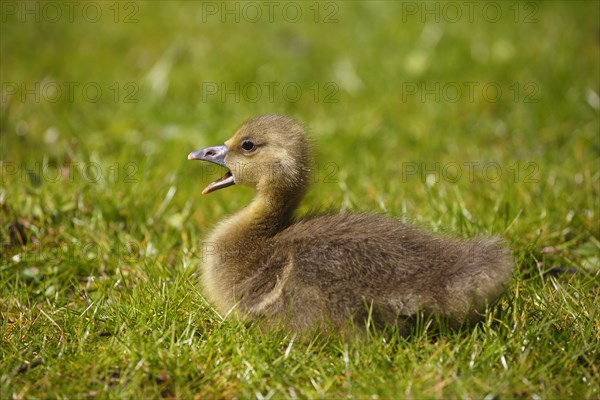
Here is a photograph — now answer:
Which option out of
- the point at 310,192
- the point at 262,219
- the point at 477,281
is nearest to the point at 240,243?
the point at 262,219

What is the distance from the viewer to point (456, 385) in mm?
2957

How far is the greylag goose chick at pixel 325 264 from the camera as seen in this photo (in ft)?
10.4

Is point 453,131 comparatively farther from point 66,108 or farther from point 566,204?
point 66,108

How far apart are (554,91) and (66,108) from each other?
4.28 m

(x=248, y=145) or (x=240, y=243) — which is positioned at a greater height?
(x=248, y=145)

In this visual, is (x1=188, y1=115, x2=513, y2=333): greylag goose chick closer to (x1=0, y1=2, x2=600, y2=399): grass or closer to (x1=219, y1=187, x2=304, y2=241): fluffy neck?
(x1=219, y1=187, x2=304, y2=241): fluffy neck

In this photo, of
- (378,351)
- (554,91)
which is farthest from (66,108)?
(378,351)

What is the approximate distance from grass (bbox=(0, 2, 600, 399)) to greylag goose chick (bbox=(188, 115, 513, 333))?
119 mm

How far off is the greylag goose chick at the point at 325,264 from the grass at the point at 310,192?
0.12 metres

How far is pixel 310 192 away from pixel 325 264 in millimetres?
2063

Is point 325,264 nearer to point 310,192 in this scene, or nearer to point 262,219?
point 262,219

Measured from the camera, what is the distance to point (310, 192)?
17.4ft

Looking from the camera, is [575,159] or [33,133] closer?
[575,159]

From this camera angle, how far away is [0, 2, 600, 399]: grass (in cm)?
314
